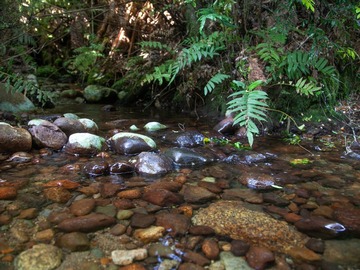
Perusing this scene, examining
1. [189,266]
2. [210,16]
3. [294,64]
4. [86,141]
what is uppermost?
[210,16]

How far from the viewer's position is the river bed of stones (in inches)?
55.5

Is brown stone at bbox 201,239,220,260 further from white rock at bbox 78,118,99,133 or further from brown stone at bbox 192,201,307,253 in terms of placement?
white rock at bbox 78,118,99,133

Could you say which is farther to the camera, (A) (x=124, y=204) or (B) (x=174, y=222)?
(A) (x=124, y=204)

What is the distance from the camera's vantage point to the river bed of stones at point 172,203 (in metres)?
1.41

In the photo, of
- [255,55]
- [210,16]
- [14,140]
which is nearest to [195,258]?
[210,16]

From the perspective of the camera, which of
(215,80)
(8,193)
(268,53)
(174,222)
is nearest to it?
(174,222)

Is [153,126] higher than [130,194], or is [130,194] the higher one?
[153,126]

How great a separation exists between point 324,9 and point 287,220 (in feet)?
9.19

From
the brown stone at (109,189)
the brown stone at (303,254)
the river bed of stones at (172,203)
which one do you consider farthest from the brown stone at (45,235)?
the brown stone at (303,254)

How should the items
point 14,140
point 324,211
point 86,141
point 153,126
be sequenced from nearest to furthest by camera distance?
point 324,211, point 14,140, point 86,141, point 153,126

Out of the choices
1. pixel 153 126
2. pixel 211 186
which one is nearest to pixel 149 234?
pixel 211 186

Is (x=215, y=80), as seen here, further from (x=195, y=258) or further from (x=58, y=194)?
(x=195, y=258)

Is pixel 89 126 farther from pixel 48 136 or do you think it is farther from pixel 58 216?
pixel 58 216

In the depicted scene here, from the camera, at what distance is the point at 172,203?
1.92 m
